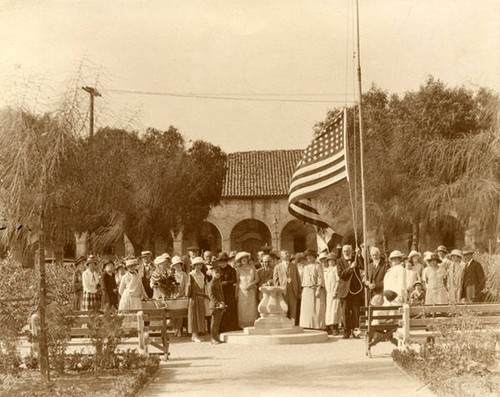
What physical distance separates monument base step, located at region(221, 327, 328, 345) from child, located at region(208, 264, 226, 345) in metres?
0.32

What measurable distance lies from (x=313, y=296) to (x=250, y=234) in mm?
32622

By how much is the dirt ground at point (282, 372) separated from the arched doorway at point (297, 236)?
3413 centimetres

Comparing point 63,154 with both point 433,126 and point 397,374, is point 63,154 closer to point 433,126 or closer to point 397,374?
point 397,374

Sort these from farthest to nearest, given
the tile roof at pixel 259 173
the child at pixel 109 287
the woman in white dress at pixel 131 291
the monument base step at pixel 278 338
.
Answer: the tile roof at pixel 259 173
the child at pixel 109 287
the woman in white dress at pixel 131 291
the monument base step at pixel 278 338

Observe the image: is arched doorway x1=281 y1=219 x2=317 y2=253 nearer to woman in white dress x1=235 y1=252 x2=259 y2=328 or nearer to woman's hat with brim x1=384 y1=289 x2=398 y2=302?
woman in white dress x1=235 y1=252 x2=259 y2=328

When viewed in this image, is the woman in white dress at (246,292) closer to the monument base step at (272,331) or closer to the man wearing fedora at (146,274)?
the monument base step at (272,331)

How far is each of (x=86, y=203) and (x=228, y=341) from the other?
569 centimetres

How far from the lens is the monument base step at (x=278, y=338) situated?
15086 millimetres

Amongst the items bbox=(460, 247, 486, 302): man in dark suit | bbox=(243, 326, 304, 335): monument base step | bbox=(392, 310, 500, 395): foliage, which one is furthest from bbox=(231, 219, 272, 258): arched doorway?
bbox=(392, 310, 500, 395): foliage

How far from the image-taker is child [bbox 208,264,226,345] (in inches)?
613

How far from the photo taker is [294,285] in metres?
18.3

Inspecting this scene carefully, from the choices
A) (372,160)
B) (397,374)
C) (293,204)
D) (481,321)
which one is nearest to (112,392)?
(397,374)

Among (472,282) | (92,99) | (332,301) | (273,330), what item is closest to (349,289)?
(332,301)

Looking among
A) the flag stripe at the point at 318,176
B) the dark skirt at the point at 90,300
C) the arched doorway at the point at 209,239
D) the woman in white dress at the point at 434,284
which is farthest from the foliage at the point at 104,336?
the arched doorway at the point at 209,239
